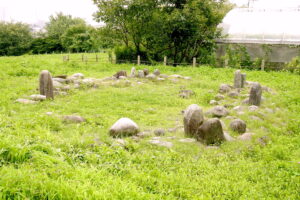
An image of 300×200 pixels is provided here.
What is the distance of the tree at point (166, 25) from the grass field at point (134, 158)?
12.0 meters

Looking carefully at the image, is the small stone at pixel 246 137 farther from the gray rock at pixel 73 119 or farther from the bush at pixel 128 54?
the bush at pixel 128 54

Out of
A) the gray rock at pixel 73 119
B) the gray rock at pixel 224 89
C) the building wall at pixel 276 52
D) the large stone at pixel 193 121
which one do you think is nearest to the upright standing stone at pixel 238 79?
the gray rock at pixel 224 89

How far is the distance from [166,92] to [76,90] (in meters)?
4.31

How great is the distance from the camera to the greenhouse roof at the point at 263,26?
2133 centimetres

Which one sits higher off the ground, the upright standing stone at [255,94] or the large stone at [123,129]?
the upright standing stone at [255,94]

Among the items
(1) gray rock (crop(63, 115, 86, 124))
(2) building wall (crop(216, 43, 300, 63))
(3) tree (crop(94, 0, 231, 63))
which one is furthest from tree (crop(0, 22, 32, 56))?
(1) gray rock (crop(63, 115, 86, 124))

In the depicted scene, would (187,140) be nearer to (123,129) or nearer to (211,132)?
(211,132)

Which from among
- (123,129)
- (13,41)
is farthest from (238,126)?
(13,41)

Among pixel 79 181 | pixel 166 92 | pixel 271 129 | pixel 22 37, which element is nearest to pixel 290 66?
pixel 166 92

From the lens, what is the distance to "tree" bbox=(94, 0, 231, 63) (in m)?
21.1

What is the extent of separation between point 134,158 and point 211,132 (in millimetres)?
2274

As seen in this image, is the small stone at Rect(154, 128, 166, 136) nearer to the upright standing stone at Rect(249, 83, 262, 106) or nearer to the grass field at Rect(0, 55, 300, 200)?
the grass field at Rect(0, 55, 300, 200)

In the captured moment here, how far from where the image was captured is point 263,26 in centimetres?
2272

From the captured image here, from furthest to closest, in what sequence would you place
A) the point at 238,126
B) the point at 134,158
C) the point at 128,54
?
the point at 128,54 → the point at 238,126 → the point at 134,158
